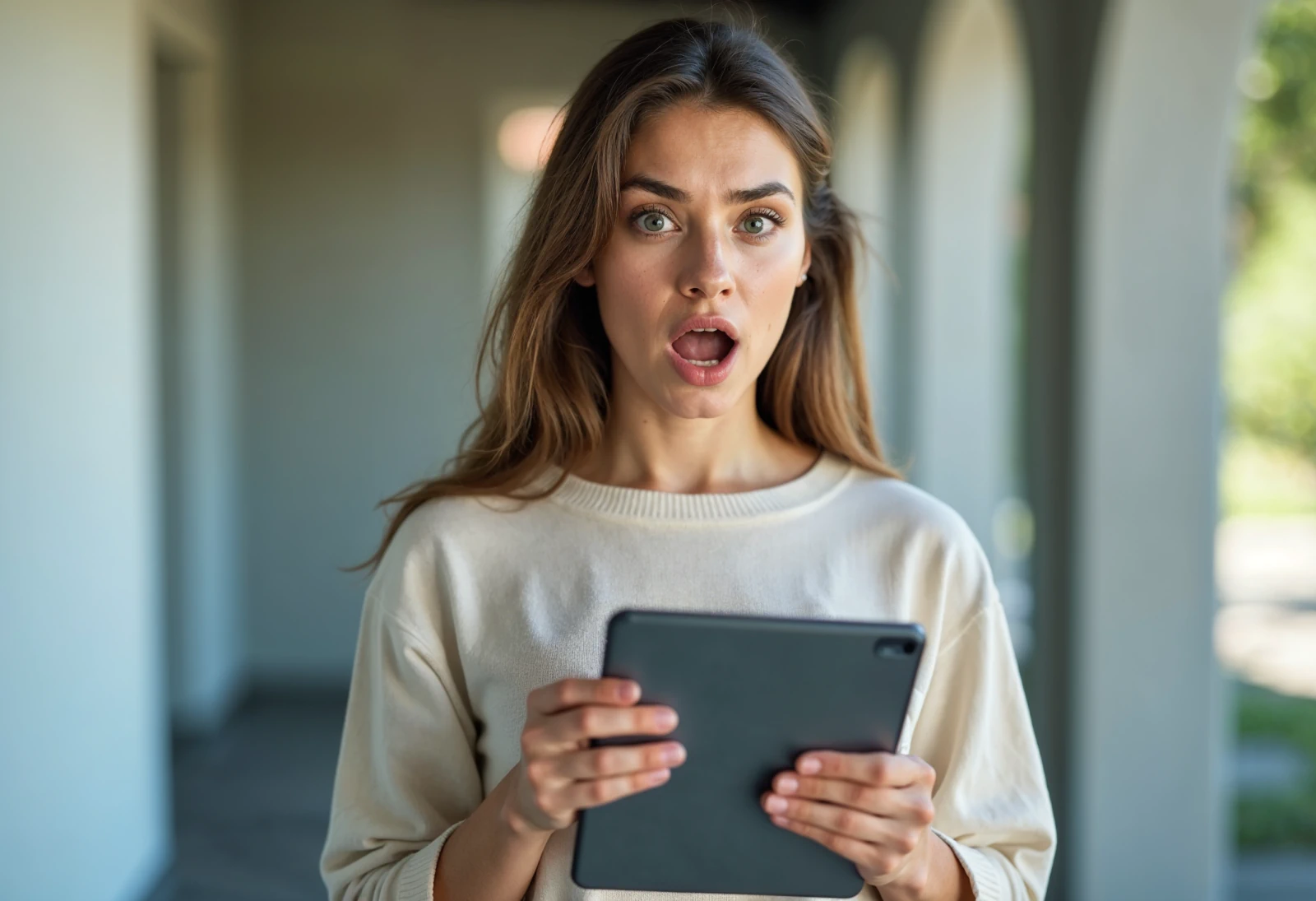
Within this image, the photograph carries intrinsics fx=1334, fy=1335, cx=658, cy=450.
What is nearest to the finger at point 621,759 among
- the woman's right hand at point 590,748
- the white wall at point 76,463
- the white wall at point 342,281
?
the woman's right hand at point 590,748

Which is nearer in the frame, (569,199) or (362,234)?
(569,199)

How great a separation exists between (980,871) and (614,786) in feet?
1.40

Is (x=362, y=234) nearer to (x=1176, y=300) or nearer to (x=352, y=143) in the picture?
(x=352, y=143)

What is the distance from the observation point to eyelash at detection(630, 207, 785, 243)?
3.95ft

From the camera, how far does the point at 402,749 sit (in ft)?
4.09

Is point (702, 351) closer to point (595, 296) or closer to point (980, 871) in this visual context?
point (595, 296)

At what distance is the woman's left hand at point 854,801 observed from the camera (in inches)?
39.4

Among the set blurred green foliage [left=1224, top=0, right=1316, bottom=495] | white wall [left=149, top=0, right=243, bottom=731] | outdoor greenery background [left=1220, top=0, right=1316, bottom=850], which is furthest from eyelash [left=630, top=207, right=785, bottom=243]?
blurred green foliage [left=1224, top=0, right=1316, bottom=495]

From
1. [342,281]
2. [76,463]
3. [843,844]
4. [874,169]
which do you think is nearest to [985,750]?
[843,844]

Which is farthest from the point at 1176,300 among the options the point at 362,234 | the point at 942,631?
the point at 362,234

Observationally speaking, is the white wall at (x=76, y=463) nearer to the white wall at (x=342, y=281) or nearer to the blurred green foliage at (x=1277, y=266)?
the white wall at (x=342, y=281)

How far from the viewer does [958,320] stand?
536cm

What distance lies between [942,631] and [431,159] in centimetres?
547

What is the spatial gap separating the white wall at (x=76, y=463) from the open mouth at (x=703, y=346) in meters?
1.86
